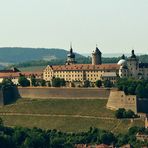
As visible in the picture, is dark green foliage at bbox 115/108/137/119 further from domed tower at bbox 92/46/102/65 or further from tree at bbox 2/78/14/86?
domed tower at bbox 92/46/102/65

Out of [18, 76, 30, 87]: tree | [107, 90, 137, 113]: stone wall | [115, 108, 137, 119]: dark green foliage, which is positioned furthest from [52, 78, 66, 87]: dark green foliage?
[115, 108, 137, 119]: dark green foliage

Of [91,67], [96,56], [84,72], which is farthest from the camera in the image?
[96,56]

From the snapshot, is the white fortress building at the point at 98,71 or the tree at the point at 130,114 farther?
the white fortress building at the point at 98,71

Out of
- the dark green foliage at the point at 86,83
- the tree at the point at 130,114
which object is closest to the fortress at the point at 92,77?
the dark green foliage at the point at 86,83

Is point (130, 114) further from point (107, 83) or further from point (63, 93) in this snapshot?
point (63, 93)

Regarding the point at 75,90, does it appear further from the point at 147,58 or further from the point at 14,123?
the point at 147,58

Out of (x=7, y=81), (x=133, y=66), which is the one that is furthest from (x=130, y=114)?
(x=7, y=81)

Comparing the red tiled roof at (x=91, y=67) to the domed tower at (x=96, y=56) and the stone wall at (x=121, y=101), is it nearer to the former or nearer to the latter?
the domed tower at (x=96, y=56)
